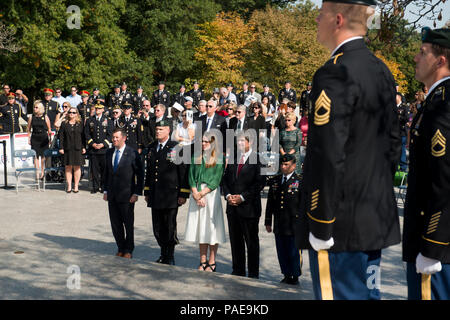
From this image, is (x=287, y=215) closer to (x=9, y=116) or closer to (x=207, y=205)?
(x=207, y=205)

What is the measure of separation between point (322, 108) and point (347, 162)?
0.34 m

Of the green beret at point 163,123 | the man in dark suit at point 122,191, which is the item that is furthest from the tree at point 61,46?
the green beret at point 163,123

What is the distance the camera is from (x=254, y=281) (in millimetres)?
6352

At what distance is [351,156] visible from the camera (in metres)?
3.00

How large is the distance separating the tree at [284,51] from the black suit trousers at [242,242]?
31138mm

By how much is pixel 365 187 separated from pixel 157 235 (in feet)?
18.7

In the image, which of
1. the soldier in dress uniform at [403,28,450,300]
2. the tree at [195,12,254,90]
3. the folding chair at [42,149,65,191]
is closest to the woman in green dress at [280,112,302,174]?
the folding chair at [42,149,65,191]

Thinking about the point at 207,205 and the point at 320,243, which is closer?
the point at 320,243

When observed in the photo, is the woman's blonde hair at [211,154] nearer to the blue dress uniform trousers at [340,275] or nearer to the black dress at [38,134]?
the blue dress uniform trousers at [340,275]

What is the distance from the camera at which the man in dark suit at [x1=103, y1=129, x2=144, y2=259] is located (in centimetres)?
835

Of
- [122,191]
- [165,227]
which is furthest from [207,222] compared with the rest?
[122,191]

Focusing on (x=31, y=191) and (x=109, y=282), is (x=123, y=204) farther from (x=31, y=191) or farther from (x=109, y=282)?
(x=31, y=191)

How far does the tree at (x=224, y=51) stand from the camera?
41.7 m

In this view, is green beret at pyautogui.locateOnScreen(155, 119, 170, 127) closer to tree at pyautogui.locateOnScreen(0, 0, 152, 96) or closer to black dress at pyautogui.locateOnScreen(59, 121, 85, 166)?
black dress at pyautogui.locateOnScreen(59, 121, 85, 166)
